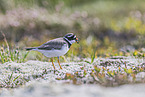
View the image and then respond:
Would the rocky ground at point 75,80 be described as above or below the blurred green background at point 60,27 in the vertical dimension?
→ below

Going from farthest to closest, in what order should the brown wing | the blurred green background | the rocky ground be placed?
the blurred green background, the brown wing, the rocky ground

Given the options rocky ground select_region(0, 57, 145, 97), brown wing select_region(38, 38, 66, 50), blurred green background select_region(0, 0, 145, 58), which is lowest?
rocky ground select_region(0, 57, 145, 97)

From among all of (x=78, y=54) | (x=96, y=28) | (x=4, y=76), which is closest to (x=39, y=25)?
(x=96, y=28)

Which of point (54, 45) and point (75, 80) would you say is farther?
point (54, 45)

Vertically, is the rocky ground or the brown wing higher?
the brown wing

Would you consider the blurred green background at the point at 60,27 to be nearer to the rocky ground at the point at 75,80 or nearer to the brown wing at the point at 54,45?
the rocky ground at the point at 75,80

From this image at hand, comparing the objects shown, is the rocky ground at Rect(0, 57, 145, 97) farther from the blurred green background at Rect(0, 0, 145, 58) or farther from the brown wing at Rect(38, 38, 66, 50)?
the blurred green background at Rect(0, 0, 145, 58)

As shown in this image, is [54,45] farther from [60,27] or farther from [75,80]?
[60,27]

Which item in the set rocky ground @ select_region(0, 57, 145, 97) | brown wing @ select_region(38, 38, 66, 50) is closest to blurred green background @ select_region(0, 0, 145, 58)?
rocky ground @ select_region(0, 57, 145, 97)

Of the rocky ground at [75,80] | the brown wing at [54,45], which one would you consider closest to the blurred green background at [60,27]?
the rocky ground at [75,80]

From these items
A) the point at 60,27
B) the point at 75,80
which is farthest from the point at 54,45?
the point at 60,27

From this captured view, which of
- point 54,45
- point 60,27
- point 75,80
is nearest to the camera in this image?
point 75,80

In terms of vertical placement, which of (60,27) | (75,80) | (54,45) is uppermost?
(60,27)

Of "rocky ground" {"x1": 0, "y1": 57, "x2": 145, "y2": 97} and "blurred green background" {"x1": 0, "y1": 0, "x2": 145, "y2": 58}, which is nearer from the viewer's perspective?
"rocky ground" {"x1": 0, "y1": 57, "x2": 145, "y2": 97}
